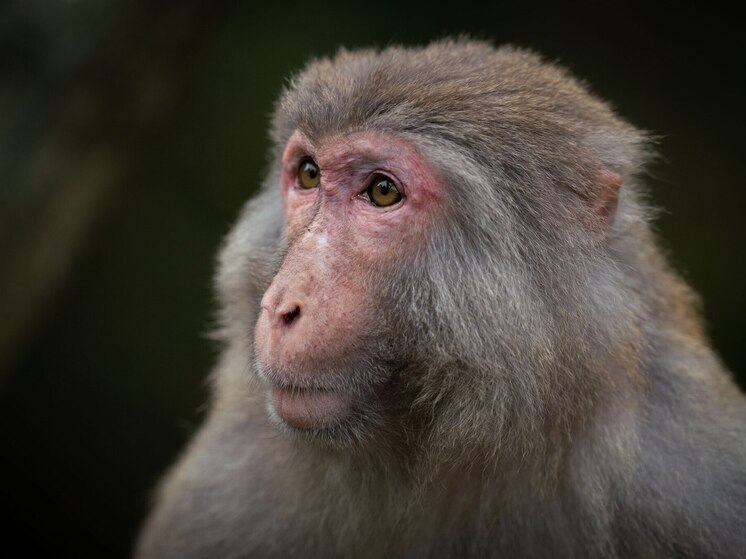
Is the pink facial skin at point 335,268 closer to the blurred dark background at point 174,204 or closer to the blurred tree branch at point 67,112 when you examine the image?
the blurred tree branch at point 67,112

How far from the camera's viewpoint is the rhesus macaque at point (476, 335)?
3523 mm

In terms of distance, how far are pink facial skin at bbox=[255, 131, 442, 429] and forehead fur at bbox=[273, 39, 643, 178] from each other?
0.37 feet

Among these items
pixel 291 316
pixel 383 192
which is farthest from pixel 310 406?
pixel 383 192

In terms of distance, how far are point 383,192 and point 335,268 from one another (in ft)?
1.28

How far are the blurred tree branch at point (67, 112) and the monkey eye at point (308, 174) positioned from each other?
222cm

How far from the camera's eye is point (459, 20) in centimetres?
779

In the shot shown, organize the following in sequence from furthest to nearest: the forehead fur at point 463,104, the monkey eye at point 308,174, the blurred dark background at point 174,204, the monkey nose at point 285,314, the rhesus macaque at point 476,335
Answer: the blurred dark background at point 174,204, the monkey eye at point 308,174, the forehead fur at point 463,104, the rhesus macaque at point 476,335, the monkey nose at point 285,314

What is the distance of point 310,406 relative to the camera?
3463 millimetres

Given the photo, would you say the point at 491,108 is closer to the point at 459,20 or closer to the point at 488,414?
the point at 488,414

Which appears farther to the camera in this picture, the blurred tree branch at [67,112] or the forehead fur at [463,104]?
the blurred tree branch at [67,112]

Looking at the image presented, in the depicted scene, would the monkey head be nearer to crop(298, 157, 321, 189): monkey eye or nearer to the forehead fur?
the forehead fur

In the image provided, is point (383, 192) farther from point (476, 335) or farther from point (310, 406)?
point (310, 406)

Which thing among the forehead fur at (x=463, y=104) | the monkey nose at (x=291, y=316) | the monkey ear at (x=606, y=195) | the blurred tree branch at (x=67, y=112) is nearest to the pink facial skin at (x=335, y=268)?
the monkey nose at (x=291, y=316)

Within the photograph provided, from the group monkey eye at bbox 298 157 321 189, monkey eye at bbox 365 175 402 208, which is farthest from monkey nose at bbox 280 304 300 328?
monkey eye at bbox 298 157 321 189
